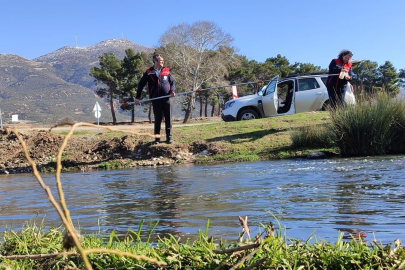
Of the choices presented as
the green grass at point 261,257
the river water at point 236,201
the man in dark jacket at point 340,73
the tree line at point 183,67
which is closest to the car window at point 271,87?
the man in dark jacket at point 340,73

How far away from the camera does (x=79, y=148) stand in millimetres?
14266

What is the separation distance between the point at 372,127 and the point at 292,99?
23.4ft

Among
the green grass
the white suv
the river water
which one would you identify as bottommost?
the river water

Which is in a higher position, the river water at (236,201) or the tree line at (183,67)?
the tree line at (183,67)

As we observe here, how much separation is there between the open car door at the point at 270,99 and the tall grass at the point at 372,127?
6.22 m

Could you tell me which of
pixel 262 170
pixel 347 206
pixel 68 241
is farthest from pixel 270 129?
pixel 68 241

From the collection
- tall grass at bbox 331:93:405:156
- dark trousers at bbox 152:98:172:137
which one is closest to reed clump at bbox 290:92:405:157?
tall grass at bbox 331:93:405:156

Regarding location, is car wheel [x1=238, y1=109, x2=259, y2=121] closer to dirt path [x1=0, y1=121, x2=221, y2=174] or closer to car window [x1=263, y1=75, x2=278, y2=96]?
car window [x1=263, y1=75, x2=278, y2=96]

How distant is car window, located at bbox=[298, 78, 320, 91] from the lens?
1836 centimetres

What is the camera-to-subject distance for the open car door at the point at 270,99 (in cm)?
1816

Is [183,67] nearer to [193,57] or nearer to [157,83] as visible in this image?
[193,57]

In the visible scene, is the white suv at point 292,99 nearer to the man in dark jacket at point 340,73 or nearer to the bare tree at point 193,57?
the man in dark jacket at point 340,73

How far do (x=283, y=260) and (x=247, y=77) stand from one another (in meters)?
65.7

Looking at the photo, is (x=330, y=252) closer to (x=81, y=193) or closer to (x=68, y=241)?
(x=68, y=241)
